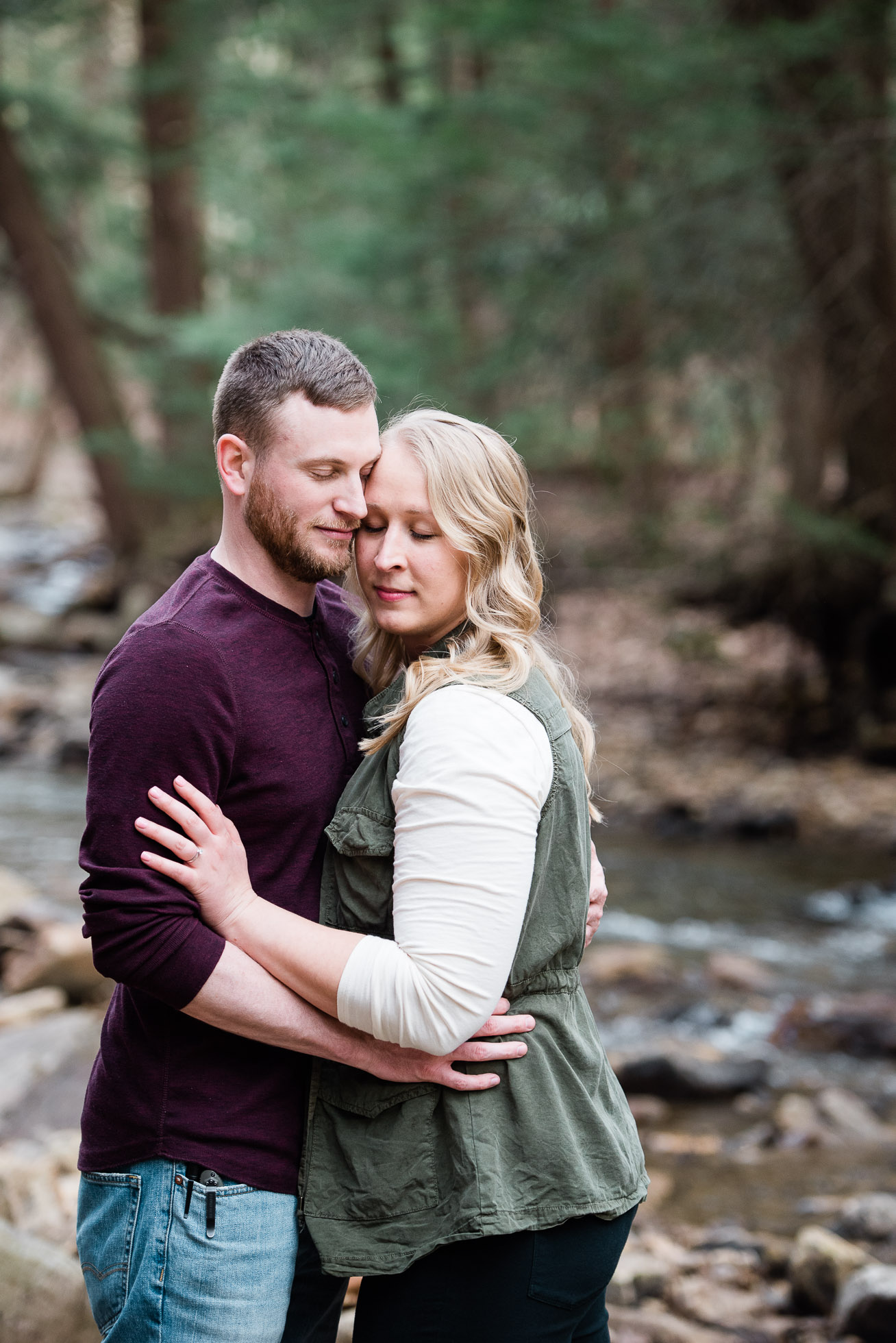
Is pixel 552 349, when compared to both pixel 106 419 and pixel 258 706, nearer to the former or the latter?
pixel 106 419

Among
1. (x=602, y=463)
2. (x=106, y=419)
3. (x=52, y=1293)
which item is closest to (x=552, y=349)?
(x=602, y=463)

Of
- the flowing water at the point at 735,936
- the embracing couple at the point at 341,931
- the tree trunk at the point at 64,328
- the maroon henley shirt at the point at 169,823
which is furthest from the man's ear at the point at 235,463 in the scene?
the tree trunk at the point at 64,328

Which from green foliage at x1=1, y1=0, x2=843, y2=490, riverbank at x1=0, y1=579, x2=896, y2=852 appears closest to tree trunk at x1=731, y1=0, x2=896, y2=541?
green foliage at x1=1, y1=0, x2=843, y2=490

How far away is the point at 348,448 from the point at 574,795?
0.67 m

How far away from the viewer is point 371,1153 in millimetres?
1867

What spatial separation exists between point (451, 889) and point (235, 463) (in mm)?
805

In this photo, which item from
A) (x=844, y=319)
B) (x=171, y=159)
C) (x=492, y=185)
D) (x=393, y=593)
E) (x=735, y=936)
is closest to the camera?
(x=393, y=593)

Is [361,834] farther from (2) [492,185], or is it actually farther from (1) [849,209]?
(2) [492,185]

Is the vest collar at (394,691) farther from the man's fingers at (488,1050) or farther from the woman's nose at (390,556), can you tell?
the man's fingers at (488,1050)

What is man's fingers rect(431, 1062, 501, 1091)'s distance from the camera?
1.82 m

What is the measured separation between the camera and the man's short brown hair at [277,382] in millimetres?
1965

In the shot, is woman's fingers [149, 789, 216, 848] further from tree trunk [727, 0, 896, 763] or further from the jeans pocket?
tree trunk [727, 0, 896, 763]

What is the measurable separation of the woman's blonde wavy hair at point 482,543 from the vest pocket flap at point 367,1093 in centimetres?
51

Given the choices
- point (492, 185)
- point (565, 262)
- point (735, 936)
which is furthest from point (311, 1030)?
point (492, 185)
